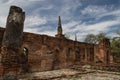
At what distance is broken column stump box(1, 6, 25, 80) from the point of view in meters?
4.97

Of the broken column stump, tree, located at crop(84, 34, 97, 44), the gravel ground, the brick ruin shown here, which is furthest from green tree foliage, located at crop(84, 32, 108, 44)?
the broken column stump

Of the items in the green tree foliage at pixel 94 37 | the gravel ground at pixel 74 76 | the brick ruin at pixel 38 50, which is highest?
the green tree foliage at pixel 94 37

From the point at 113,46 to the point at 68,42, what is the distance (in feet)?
57.8

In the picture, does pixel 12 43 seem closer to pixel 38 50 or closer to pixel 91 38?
pixel 38 50

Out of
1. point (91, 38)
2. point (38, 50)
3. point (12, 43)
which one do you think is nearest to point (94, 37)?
point (91, 38)

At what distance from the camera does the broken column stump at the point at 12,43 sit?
4972 mm

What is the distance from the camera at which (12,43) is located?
5.24m

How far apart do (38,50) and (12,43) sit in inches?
441

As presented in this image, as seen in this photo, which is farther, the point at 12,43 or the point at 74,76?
the point at 74,76

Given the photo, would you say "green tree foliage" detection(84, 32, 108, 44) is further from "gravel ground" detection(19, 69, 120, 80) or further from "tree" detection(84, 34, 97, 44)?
"gravel ground" detection(19, 69, 120, 80)

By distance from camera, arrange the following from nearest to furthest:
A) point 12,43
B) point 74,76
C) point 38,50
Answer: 1. point 12,43
2. point 74,76
3. point 38,50

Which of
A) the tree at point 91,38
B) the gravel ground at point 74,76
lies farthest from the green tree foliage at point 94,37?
the gravel ground at point 74,76

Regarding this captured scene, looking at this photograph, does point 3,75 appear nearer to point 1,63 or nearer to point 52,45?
point 1,63

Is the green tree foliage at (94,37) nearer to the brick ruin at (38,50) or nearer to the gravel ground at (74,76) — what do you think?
the brick ruin at (38,50)
